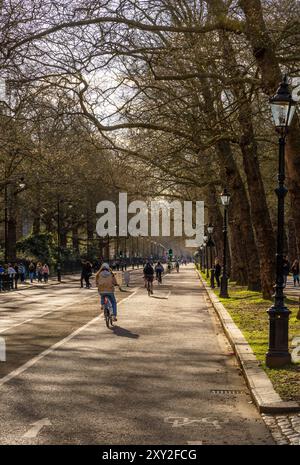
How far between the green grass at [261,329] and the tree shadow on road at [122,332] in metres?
2.55

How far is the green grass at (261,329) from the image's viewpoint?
10.1m

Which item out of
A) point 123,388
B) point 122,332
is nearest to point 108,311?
point 122,332

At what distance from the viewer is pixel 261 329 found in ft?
57.1

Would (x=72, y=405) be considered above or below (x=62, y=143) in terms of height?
below

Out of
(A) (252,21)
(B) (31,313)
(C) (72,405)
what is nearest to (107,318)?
(B) (31,313)

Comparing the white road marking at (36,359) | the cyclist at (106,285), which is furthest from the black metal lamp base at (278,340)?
the cyclist at (106,285)

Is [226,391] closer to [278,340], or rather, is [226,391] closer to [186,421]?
[278,340]

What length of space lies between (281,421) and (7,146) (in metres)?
25.0

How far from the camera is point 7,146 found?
31.7 m

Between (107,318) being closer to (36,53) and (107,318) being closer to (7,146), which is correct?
(36,53)

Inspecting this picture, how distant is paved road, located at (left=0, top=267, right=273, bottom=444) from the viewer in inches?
316

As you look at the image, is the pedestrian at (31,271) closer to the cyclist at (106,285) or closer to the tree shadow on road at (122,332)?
the cyclist at (106,285)

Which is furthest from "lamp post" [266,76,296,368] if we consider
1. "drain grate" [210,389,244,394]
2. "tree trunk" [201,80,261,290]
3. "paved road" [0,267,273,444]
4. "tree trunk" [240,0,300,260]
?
"tree trunk" [201,80,261,290]

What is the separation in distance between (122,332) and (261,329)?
3.50m
